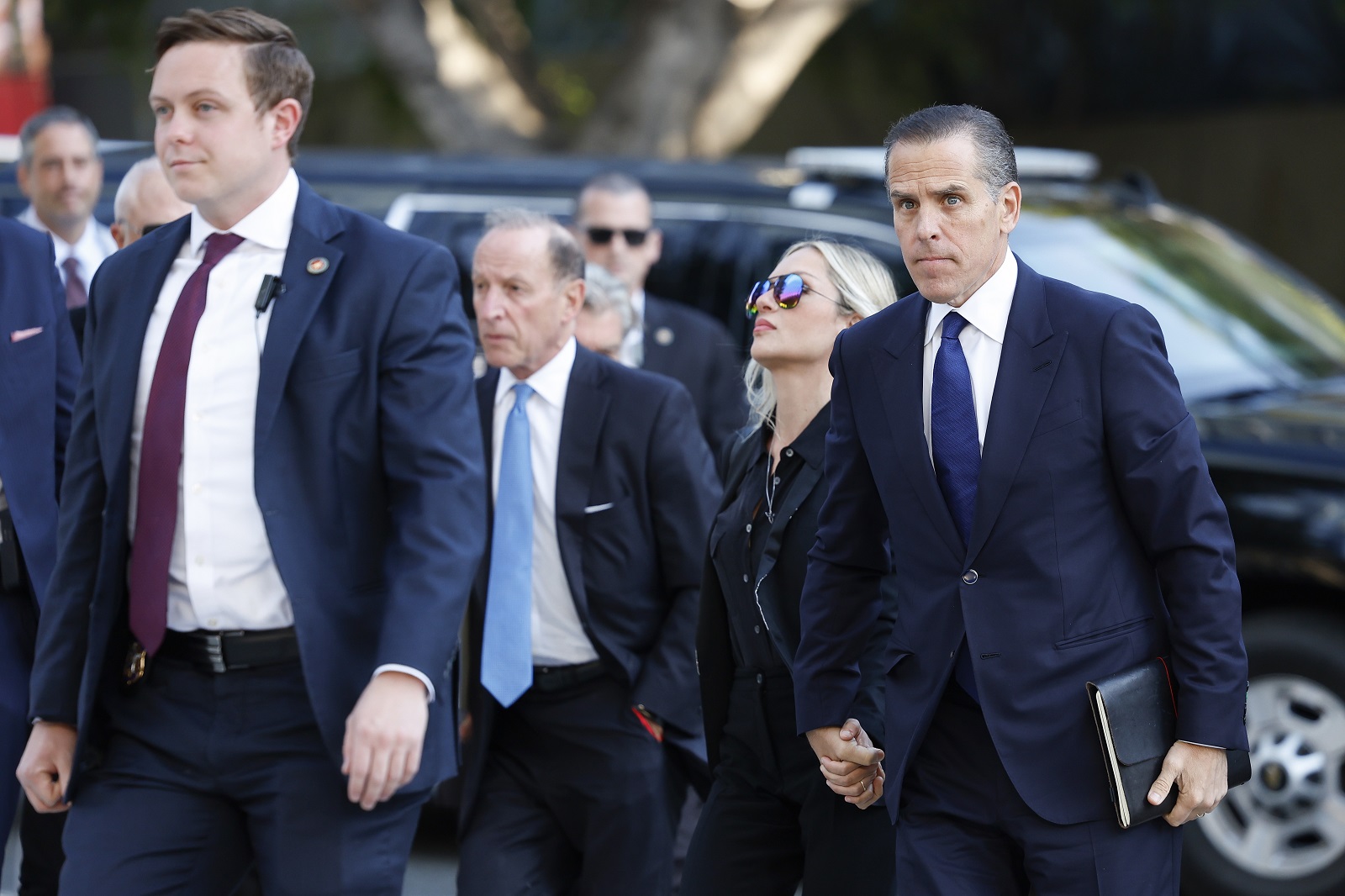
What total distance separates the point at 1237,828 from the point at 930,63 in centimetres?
1348

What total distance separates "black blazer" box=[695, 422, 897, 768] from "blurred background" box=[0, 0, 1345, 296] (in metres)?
8.11

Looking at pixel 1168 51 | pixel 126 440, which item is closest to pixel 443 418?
pixel 126 440

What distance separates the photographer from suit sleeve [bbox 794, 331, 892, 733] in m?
3.27

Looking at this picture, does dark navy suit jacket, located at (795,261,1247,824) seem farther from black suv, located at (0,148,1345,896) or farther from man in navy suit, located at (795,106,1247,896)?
black suv, located at (0,148,1345,896)

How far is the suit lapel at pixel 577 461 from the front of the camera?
4.10 meters

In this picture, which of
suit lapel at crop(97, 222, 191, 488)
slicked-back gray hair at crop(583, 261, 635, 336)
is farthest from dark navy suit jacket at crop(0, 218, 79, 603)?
slicked-back gray hair at crop(583, 261, 635, 336)

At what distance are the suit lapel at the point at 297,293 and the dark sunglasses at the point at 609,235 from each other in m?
3.32

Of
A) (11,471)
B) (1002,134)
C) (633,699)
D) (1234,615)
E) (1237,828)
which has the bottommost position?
(1237,828)

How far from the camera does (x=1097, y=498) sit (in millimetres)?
2914

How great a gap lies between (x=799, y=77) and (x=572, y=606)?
1489 cm

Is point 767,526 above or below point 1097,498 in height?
below

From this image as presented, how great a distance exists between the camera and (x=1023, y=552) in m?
2.90

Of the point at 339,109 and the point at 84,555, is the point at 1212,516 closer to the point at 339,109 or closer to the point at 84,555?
the point at 84,555

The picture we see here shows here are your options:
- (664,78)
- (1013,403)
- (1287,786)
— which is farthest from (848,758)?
(664,78)
